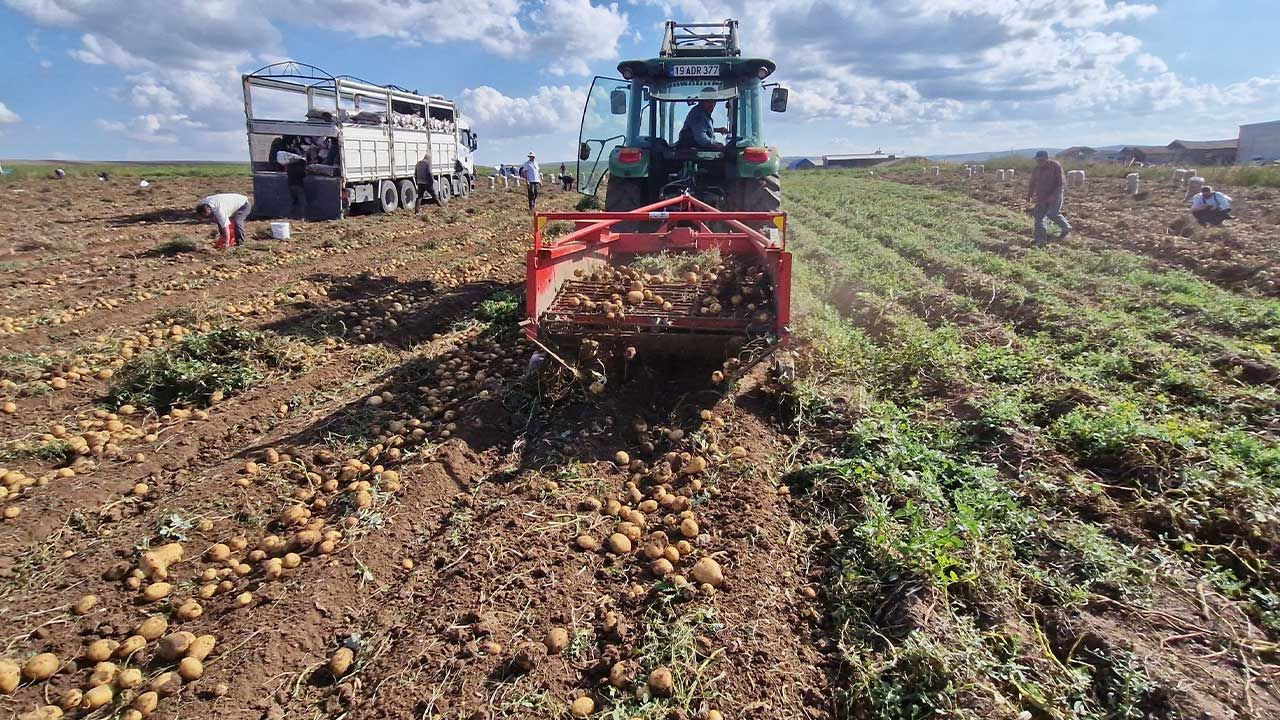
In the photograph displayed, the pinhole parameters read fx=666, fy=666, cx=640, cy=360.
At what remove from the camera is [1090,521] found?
319 centimetres

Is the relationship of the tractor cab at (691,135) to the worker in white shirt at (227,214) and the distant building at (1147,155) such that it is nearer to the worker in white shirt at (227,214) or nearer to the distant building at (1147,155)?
the worker in white shirt at (227,214)

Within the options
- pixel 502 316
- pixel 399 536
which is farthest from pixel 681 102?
pixel 399 536

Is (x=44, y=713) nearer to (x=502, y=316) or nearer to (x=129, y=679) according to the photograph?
(x=129, y=679)

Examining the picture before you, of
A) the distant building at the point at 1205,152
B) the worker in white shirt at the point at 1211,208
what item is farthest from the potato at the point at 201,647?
the distant building at the point at 1205,152

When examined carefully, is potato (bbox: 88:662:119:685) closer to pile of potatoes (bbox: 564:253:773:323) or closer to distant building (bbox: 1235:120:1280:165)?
pile of potatoes (bbox: 564:253:773:323)

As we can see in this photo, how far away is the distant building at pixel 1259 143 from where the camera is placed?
136 ft

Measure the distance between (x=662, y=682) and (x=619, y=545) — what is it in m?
0.88

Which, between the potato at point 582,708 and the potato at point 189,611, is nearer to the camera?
the potato at point 582,708

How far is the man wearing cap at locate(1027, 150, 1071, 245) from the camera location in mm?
11188

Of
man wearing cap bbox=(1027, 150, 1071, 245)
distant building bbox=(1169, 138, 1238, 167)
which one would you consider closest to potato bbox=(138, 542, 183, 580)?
man wearing cap bbox=(1027, 150, 1071, 245)

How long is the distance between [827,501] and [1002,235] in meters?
11.4

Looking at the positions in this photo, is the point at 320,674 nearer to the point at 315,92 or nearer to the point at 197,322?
the point at 197,322

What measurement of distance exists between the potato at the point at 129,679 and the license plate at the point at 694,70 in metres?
7.01

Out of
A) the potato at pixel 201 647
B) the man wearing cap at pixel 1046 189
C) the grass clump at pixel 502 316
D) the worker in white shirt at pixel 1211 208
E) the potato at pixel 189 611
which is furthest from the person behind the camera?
the worker in white shirt at pixel 1211 208
